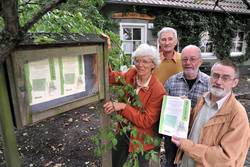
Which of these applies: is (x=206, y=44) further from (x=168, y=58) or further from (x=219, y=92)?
(x=219, y=92)

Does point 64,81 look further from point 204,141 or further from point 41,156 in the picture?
point 41,156

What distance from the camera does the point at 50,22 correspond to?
2465 mm

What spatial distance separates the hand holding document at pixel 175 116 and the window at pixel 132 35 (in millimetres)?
7936

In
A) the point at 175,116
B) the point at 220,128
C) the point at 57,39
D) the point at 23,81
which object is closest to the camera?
the point at 23,81

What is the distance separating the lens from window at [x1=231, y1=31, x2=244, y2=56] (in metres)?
14.0

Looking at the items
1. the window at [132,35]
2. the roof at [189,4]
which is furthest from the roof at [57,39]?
the window at [132,35]

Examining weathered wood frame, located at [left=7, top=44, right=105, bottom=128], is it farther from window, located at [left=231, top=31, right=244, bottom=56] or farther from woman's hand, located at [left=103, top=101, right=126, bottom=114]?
window, located at [left=231, top=31, right=244, bottom=56]

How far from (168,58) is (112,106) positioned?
1.20 m

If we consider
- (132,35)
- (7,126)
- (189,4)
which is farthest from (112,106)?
(189,4)

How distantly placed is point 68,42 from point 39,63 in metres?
0.23

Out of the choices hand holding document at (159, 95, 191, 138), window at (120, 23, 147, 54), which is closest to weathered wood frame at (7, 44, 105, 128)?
hand holding document at (159, 95, 191, 138)

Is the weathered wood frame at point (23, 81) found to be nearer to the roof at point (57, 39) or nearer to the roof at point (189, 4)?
the roof at point (57, 39)

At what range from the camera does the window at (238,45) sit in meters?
14.0

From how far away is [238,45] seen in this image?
1423 cm
